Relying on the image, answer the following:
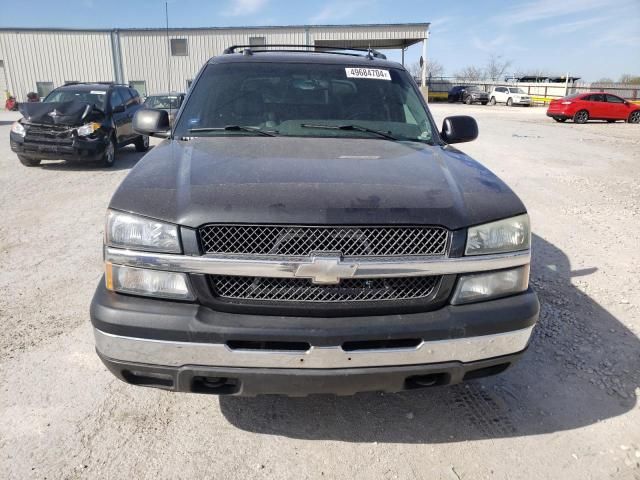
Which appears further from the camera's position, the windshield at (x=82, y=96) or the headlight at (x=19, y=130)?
the windshield at (x=82, y=96)

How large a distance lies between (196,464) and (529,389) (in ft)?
6.28

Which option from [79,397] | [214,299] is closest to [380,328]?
[214,299]

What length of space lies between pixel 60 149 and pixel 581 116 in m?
23.8

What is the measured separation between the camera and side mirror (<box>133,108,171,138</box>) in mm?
3623

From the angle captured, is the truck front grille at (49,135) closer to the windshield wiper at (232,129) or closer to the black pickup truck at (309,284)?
the windshield wiper at (232,129)

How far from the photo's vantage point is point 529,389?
2.96 m

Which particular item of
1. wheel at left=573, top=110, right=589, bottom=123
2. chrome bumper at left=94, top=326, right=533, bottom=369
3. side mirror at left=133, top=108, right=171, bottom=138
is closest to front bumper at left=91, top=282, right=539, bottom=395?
chrome bumper at left=94, top=326, right=533, bottom=369

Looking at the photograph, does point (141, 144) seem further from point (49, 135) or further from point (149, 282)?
point (149, 282)

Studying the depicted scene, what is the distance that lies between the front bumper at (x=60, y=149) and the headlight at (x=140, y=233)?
28.4ft

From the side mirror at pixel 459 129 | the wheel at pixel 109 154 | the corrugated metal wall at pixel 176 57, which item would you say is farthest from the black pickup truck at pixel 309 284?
the corrugated metal wall at pixel 176 57

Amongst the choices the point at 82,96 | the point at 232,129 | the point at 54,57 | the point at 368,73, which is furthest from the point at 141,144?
the point at 54,57

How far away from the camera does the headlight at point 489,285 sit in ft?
7.27

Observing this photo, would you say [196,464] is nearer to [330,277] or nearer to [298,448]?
[298,448]

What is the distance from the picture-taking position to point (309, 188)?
223 centimetres
